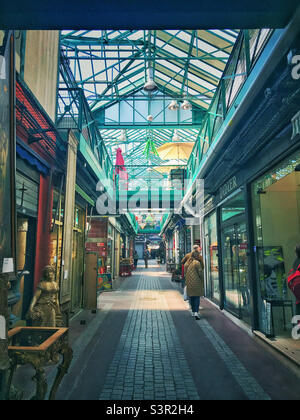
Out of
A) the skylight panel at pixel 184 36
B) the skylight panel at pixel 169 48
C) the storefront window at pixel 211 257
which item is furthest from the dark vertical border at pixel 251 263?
the skylight panel at pixel 169 48

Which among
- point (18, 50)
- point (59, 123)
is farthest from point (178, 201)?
point (18, 50)

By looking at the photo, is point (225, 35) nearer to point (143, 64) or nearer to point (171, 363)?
point (143, 64)

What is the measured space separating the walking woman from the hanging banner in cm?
483

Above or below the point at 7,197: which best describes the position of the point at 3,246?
below

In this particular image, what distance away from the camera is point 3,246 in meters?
2.64

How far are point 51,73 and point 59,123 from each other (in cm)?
113

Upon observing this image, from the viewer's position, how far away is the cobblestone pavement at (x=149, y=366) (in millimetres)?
3049

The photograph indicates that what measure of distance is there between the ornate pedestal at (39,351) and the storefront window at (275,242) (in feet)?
12.7

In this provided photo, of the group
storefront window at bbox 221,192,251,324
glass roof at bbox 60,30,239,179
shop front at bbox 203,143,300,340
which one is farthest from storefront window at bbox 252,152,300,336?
glass roof at bbox 60,30,239,179

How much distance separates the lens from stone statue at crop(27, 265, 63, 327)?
3809 millimetres

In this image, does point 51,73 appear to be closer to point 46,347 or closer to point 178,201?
point 46,347

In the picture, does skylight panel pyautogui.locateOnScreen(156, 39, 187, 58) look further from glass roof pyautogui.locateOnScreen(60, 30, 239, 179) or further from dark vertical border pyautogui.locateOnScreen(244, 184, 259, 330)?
dark vertical border pyautogui.locateOnScreen(244, 184, 259, 330)

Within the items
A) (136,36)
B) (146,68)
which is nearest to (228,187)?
(136,36)

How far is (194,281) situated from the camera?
22.0ft
